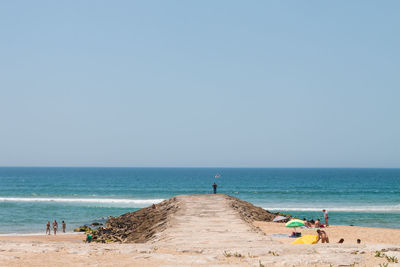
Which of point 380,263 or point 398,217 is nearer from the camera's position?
point 380,263

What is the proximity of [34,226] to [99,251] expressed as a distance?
31.0 meters

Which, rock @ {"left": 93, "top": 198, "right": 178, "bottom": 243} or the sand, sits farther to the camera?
rock @ {"left": 93, "top": 198, "right": 178, "bottom": 243}

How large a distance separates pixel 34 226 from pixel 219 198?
19418 millimetres

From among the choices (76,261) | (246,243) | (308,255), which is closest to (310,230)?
(246,243)

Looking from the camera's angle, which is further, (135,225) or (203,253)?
(135,225)

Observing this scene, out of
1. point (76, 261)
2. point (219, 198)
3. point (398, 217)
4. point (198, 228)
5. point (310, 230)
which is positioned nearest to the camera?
point (76, 261)

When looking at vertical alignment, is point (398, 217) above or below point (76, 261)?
below

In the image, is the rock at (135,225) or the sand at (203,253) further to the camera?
the rock at (135,225)

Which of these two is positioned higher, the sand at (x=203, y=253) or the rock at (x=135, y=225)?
the sand at (x=203, y=253)

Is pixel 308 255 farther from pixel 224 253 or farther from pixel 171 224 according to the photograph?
pixel 171 224

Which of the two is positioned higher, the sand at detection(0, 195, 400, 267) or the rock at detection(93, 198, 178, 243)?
the sand at detection(0, 195, 400, 267)

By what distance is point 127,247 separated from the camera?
51.6 ft

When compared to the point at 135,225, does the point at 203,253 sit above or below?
above

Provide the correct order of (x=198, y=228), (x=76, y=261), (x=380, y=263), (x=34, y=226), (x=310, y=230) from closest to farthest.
Result: 1. (x=380, y=263)
2. (x=76, y=261)
3. (x=198, y=228)
4. (x=310, y=230)
5. (x=34, y=226)
